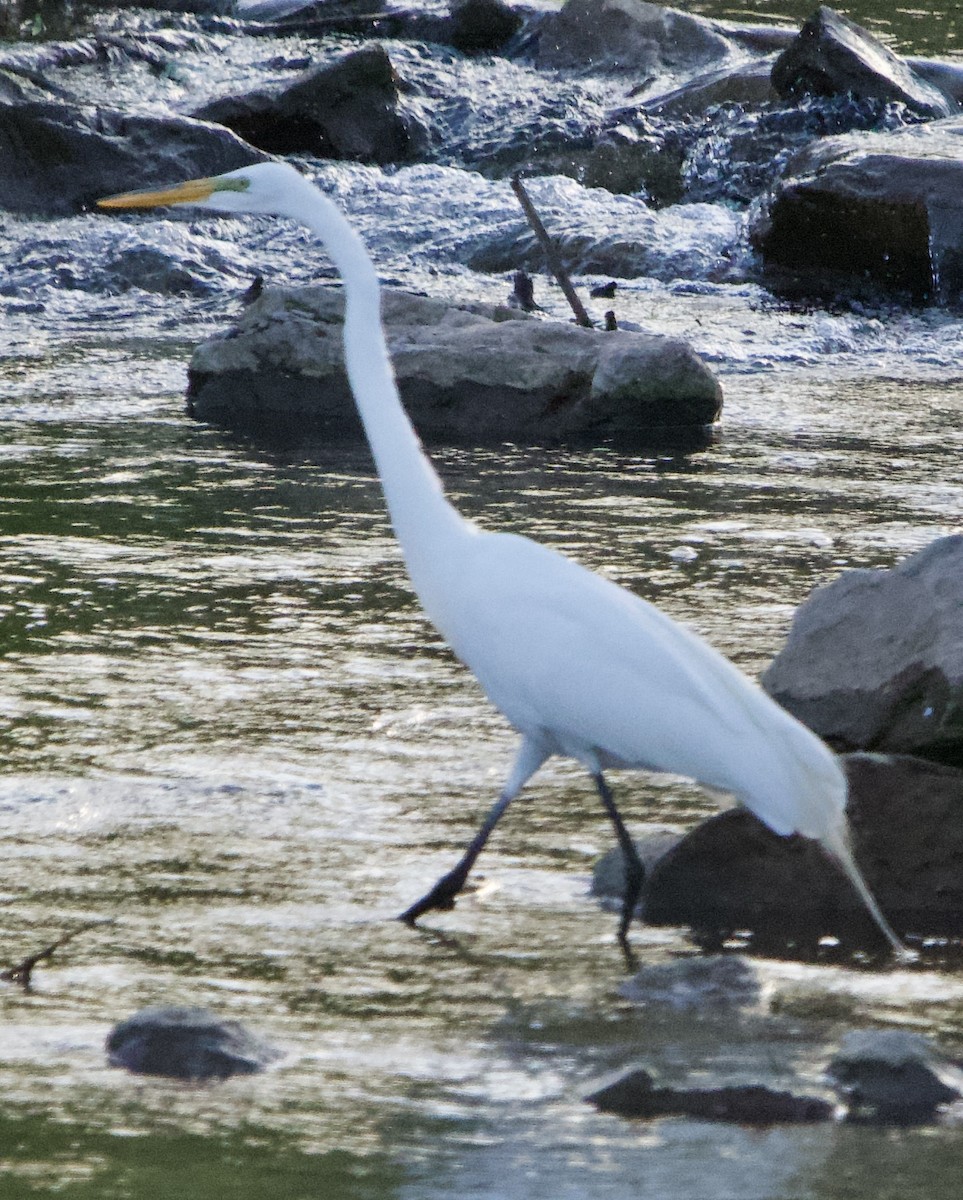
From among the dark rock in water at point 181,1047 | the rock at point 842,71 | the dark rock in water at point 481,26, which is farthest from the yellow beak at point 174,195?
the dark rock in water at point 481,26

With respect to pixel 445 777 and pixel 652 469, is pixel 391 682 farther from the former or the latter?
pixel 652 469

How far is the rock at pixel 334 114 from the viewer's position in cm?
1698

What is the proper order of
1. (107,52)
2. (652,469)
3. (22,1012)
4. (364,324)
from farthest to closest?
1. (107,52)
2. (652,469)
3. (364,324)
4. (22,1012)

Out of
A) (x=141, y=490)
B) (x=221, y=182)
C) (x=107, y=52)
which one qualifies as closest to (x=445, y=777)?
(x=221, y=182)

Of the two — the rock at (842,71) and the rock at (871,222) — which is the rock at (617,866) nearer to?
the rock at (871,222)

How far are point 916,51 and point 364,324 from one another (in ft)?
55.5

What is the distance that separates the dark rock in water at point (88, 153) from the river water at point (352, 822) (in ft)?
18.5

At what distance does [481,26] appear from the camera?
20.5 meters

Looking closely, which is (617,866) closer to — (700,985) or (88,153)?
(700,985)

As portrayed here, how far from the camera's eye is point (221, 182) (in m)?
4.40

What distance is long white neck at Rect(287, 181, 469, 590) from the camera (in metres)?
4.34

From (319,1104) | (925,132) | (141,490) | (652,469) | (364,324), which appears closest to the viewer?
(319,1104)

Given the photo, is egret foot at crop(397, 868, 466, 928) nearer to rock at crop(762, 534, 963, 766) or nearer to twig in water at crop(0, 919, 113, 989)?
twig in water at crop(0, 919, 113, 989)

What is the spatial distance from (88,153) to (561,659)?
40.5 ft
